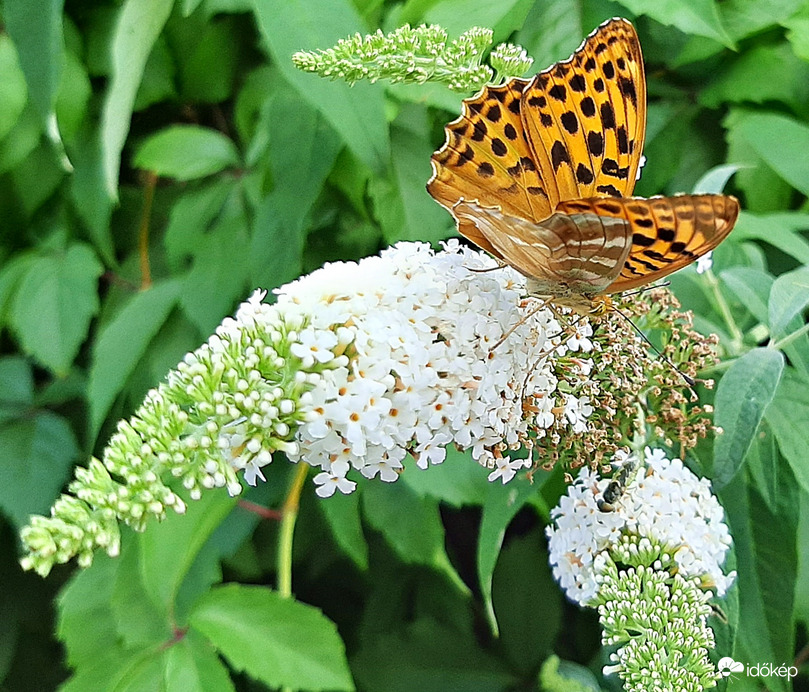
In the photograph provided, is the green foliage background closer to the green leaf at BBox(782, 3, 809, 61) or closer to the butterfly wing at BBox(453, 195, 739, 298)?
the green leaf at BBox(782, 3, 809, 61)

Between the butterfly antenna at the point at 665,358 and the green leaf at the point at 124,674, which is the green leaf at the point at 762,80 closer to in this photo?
the butterfly antenna at the point at 665,358

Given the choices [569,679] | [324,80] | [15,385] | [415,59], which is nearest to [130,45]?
[324,80]

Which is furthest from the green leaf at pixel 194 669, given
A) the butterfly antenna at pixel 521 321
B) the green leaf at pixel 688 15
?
the green leaf at pixel 688 15

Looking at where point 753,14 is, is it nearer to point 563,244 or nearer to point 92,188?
point 563,244

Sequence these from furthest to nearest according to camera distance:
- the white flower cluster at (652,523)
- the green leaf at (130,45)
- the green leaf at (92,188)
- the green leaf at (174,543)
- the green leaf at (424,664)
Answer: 1. the green leaf at (424,664)
2. the green leaf at (92,188)
3. the green leaf at (130,45)
4. the green leaf at (174,543)
5. the white flower cluster at (652,523)

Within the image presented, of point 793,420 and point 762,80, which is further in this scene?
point 762,80
